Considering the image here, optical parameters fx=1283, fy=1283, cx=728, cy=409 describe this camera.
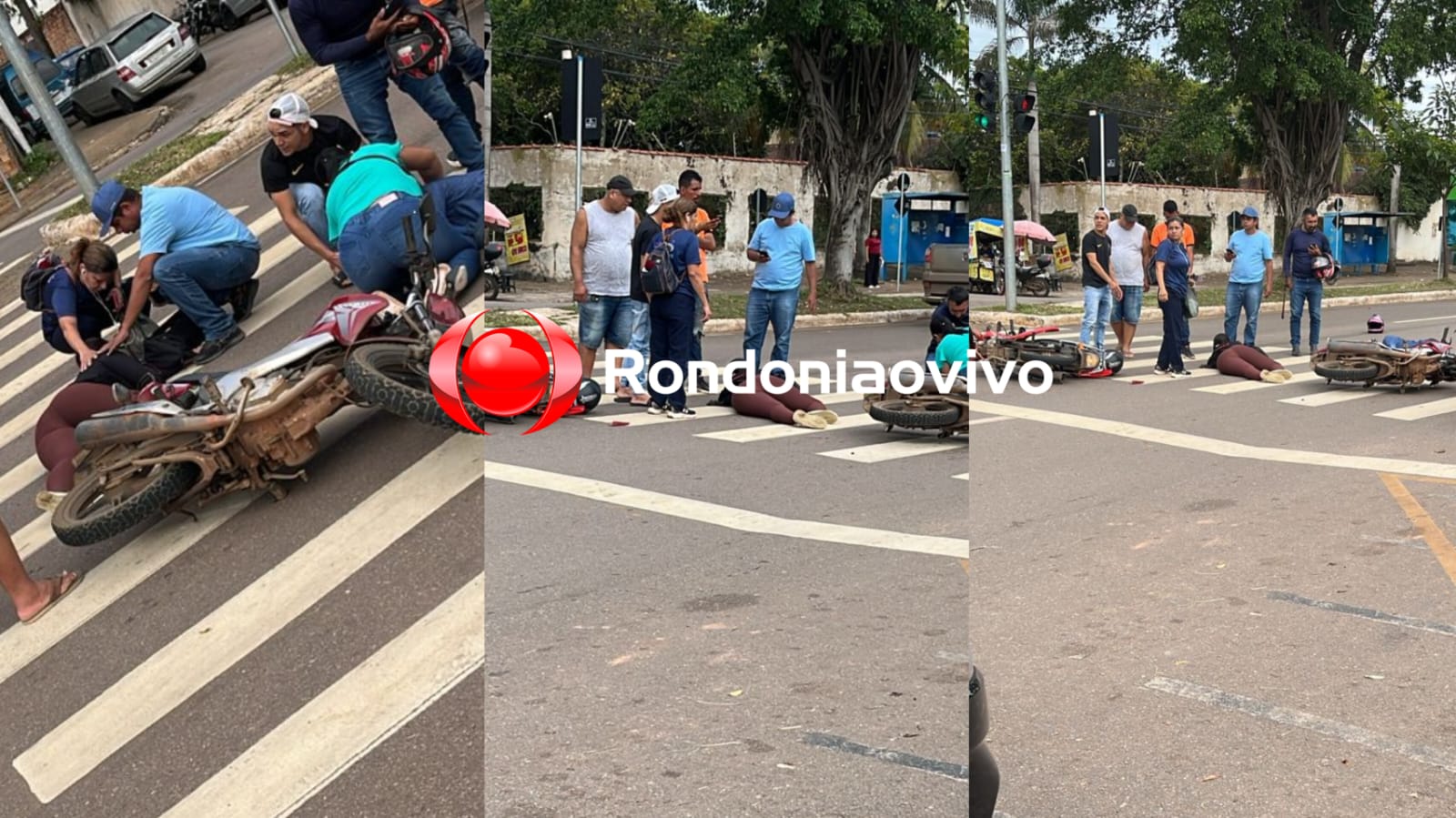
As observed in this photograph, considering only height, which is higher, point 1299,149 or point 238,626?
point 1299,149

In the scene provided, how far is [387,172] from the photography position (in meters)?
2.04

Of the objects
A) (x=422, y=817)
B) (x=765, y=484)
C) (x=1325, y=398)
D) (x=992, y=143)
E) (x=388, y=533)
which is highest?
(x=992, y=143)

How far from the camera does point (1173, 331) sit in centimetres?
548

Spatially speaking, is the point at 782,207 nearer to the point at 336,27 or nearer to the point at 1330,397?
the point at 336,27

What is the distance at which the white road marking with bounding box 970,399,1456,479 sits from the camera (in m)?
5.88

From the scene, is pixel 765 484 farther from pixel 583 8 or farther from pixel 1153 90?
pixel 1153 90

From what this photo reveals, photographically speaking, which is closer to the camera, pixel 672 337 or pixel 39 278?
pixel 672 337

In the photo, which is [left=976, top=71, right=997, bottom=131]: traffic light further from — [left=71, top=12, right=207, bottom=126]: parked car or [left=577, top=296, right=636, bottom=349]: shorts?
[left=71, top=12, right=207, bottom=126]: parked car

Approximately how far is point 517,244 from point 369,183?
43.7 inches

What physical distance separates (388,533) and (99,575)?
1354 mm

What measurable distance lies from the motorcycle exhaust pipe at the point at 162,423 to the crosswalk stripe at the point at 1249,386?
15.4ft

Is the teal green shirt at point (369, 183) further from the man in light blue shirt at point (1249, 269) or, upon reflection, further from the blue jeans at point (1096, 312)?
the man in light blue shirt at point (1249, 269)

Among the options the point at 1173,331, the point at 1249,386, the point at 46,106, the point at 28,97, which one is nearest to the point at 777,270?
the point at 1173,331

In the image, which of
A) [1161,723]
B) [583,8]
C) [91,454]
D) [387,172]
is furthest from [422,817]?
[91,454]
